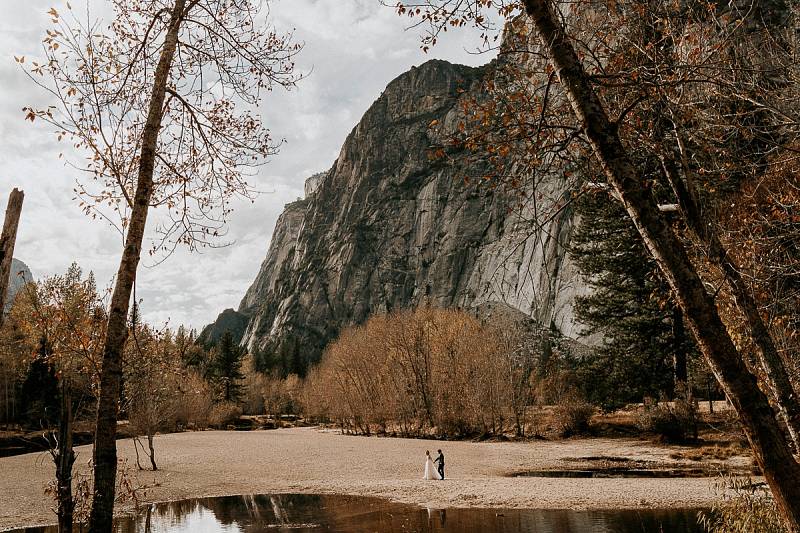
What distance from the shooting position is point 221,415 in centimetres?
6562

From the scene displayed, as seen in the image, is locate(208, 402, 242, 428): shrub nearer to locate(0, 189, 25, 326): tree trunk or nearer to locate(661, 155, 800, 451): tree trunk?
locate(0, 189, 25, 326): tree trunk

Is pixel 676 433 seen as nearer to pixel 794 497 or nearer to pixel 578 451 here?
pixel 578 451

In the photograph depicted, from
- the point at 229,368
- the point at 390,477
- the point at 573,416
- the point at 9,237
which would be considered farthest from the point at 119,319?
the point at 229,368

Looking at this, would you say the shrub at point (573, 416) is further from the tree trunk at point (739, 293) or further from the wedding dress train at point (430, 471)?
the tree trunk at point (739, 293)

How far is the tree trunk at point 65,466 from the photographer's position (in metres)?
6.12

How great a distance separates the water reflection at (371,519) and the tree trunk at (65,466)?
913 centimetres

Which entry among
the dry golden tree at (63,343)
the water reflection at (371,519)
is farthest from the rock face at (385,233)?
the dry golden tree at (63,343)

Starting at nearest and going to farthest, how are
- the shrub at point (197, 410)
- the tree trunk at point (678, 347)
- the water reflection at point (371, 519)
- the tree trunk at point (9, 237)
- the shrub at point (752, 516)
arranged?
1. the tree trunk at point (9, 237)
2. the shrub at point (752, 516)
3. the water reflection at point (371, 519)
4. the tree trunk at point (678, 347)
5. the shrub at point (197, 410)

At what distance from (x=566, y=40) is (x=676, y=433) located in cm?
3257

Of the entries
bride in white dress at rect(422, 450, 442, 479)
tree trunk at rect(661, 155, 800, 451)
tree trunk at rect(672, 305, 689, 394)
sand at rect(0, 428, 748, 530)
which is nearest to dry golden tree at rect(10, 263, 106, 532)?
tree trunk at rect(661, 155, 800, 451)

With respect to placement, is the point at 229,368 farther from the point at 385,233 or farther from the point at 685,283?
the point at 385,233

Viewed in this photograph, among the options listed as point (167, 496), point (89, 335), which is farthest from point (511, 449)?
point (89, 335)

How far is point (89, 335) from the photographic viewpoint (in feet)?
21.4

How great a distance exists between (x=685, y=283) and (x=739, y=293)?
3.11m
